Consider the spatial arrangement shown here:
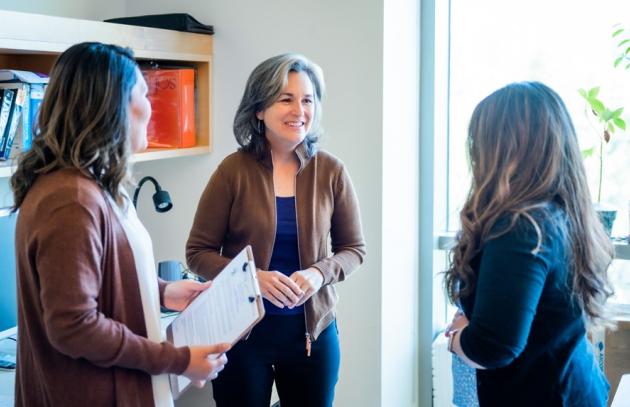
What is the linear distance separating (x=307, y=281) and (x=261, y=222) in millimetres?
214

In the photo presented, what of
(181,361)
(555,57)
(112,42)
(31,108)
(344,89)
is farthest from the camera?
(555,57)

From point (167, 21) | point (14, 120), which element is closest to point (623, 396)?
point (14, 120)

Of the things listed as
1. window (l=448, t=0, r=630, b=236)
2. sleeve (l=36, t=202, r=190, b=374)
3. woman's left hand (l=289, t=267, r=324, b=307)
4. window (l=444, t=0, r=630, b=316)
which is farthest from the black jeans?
window (l=444, t=0, r=630, b=316)

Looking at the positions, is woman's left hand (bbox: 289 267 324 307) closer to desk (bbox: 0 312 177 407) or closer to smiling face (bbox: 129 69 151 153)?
desk (bbox: 0 312 177 407)

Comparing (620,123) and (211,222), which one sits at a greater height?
(620,123)

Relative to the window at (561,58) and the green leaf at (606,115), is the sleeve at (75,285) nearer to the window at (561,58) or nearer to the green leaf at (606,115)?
the window at (561,58)

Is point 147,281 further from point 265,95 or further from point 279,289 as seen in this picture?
point 265,95

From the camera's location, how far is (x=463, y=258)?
148 centimetres

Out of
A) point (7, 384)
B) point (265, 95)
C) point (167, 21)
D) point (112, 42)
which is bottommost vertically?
point (7, 384)

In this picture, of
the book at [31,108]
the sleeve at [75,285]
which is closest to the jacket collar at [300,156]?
the book at [31,108]

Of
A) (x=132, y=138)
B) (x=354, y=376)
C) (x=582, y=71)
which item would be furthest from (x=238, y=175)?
(x=582, y=71)

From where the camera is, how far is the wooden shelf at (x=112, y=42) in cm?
199

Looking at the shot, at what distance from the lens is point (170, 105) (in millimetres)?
2748

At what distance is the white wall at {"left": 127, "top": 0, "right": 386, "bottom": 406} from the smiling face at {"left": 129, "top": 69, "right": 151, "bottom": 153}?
1.30m
